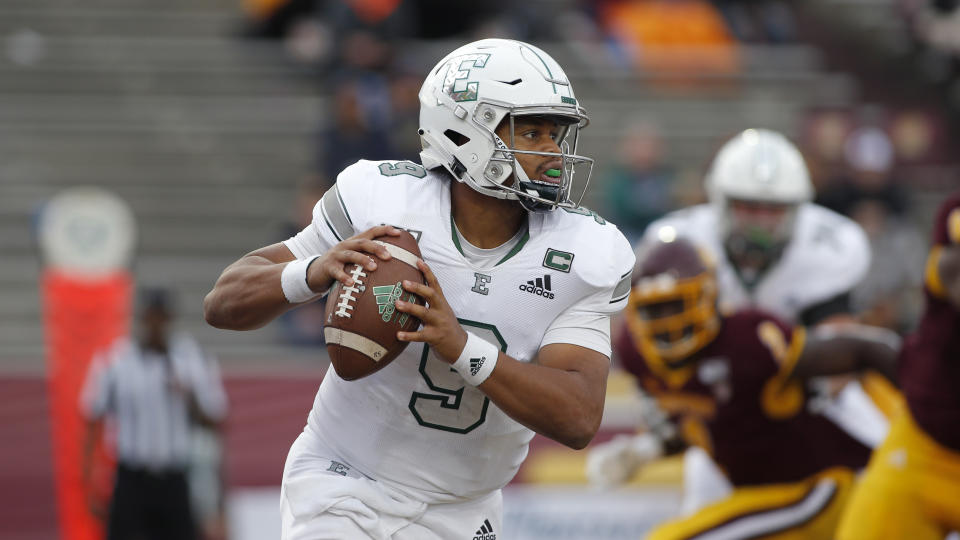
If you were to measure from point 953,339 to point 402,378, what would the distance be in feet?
7.13

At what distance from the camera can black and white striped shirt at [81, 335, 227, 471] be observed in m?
7.95

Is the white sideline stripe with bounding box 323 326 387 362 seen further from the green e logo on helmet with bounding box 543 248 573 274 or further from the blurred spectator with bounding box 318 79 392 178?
the blurred spectator with bounding box 318 79 392 178

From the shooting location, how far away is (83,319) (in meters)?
8.16

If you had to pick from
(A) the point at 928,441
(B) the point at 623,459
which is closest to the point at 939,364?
(A) the point at 928,441

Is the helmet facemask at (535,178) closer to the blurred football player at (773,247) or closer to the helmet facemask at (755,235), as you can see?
the blurred football player at (773,247)

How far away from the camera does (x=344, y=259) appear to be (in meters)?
3.20

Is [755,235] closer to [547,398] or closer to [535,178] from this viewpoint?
[535,178]

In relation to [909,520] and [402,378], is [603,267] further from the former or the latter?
[909,520]

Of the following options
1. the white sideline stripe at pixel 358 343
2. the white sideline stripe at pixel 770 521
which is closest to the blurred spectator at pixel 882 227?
the white sideline stripe at pixel 770 521

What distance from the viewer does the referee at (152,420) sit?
7.92 metres

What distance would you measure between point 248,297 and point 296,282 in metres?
0.16

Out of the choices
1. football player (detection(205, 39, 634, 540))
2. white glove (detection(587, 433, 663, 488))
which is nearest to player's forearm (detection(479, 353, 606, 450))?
football player (detection(205, 39, 634, 540))

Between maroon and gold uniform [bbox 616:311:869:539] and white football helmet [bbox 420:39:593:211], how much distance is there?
179 cm

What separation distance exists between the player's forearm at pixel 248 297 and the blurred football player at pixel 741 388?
2.00 m
